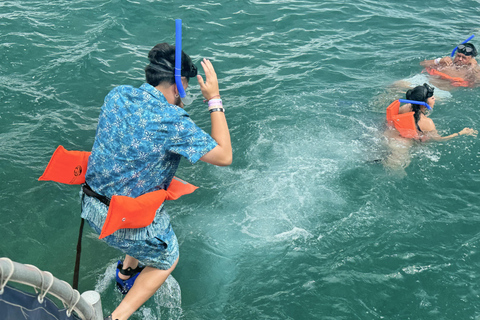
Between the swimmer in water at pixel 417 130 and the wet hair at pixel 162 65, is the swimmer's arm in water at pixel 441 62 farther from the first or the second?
the wet hair at pixel 162 65

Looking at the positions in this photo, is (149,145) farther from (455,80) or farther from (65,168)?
(455,80)

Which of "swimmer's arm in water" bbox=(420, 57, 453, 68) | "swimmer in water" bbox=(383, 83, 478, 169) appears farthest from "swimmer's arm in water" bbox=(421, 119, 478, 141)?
"swimmer's arm in water" bbox=(420, 57, 453, 68)

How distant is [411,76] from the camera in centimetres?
846

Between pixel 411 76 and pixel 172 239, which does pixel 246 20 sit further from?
pixel 172 239

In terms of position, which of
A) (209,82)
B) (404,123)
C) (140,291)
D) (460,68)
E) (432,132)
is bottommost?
(140,291)

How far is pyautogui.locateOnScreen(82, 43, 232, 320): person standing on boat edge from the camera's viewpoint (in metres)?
2.74

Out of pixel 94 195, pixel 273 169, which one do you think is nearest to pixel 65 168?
pixel 94 195

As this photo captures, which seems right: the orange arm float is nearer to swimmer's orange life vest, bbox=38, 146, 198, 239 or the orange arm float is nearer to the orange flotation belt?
swimmer's orange life vest, bbox=38, 146, 198, 239

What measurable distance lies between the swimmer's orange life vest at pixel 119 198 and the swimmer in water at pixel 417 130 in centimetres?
374

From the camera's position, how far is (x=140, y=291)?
10.7ft

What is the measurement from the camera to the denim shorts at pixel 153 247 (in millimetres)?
3080

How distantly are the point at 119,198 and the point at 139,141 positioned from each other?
40 cm

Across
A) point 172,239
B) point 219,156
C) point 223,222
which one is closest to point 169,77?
point 219,156

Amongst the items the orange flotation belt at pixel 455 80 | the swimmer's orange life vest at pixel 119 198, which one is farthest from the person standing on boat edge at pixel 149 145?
the orange flotation belt at pixel 455 80
